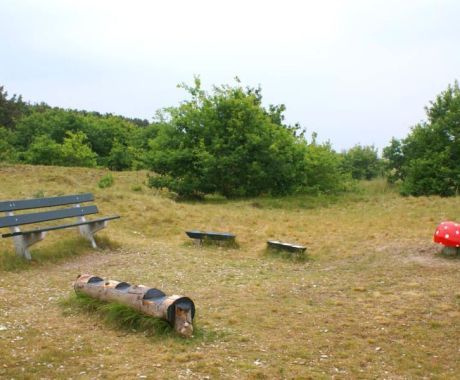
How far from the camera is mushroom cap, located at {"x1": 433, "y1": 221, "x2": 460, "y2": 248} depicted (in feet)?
27.8

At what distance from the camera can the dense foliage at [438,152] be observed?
19109mm

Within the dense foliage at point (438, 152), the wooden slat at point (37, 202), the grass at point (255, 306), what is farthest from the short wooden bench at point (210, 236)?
the dense foliage at point (438, 152)

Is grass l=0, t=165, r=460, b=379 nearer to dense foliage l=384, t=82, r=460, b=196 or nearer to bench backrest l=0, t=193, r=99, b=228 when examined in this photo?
bench backrest l=0, t=193, r=99, b=228

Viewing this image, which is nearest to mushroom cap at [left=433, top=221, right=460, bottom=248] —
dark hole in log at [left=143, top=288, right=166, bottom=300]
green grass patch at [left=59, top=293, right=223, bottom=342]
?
green grass patch at [left=59, top=293, right=223, bottom=342]

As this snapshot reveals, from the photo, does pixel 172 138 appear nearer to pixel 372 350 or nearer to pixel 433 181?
pixel 433 181

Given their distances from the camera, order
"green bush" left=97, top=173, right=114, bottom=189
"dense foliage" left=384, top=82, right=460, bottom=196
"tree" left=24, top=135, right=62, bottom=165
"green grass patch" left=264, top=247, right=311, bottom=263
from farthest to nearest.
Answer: "tree" left=24, top=135, right=62, bottom=165, "dense foliage" left=384, top=82, right=460, bottom=196, "green bush" left=97, top=173, right=114, bottom=189, "green grass patch" left=264, top=247, right=311, bottom=263

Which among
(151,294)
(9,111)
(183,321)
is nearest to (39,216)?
(151,294)

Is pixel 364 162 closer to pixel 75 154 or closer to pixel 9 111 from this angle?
pixel 75 154

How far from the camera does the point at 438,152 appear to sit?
19531mm

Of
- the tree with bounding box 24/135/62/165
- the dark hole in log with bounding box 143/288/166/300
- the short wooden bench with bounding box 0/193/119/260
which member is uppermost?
the tree with bounding box 24/135/62/165

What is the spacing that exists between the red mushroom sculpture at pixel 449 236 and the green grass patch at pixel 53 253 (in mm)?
5486

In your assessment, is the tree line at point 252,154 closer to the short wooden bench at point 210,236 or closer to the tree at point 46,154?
the short wooden bench at point 210,236

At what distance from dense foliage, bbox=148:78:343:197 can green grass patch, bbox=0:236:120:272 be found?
8268 mm

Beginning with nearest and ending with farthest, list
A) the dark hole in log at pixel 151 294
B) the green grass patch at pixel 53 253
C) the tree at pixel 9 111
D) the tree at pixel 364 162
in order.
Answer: the dark hole in log at pixel 151 294, the green grass patch at pixel 53 253, the tree at pixel 364 162, the tree at pixel 9 111
